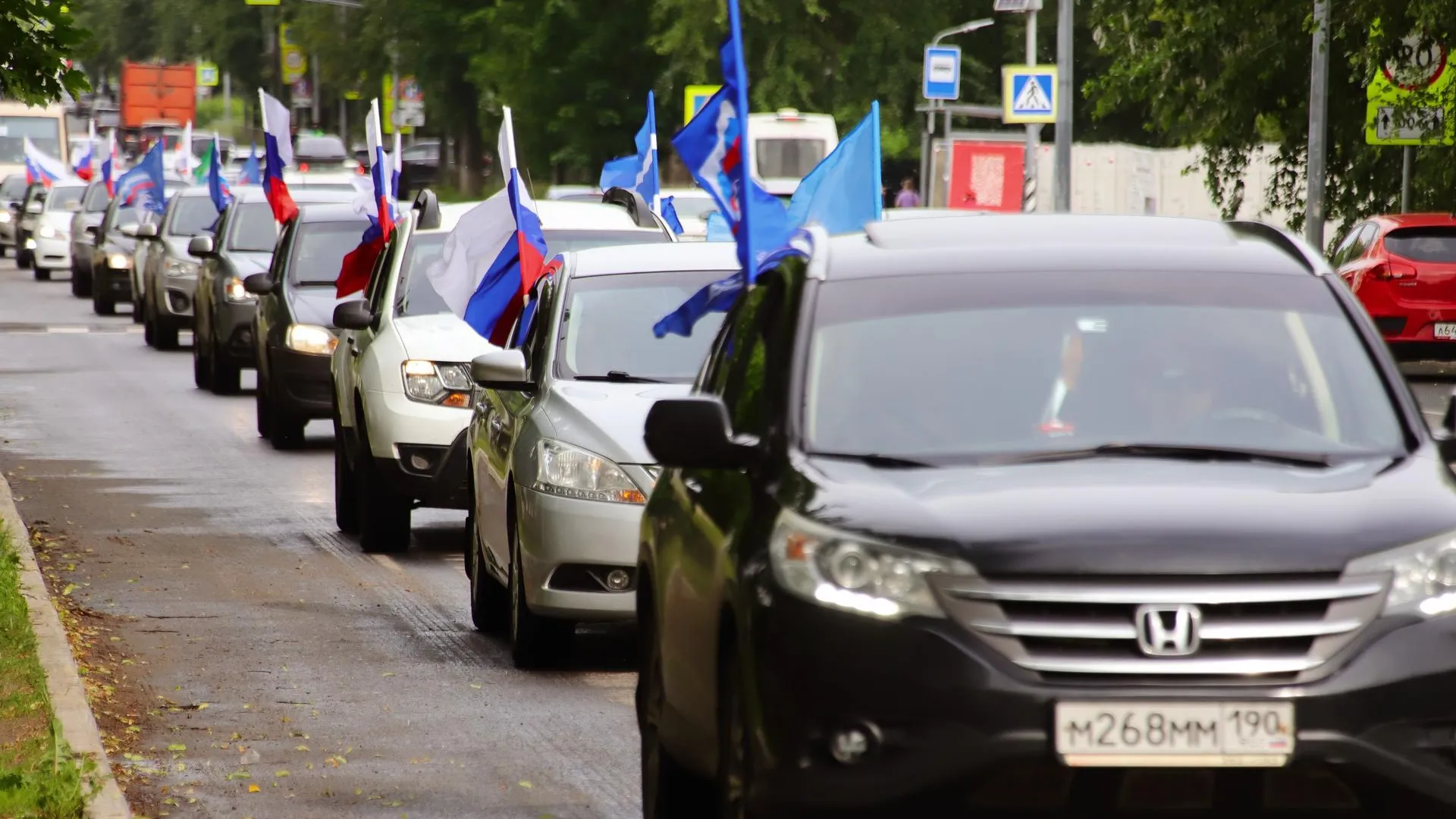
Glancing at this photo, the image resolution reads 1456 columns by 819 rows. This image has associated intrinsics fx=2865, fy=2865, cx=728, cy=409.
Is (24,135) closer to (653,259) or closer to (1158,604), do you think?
(653,259)

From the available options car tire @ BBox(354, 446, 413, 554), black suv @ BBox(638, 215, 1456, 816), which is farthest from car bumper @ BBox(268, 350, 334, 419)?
black suv @ BBox(638, 215, 1456, 816)

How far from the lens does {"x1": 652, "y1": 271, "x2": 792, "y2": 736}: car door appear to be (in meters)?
5.78

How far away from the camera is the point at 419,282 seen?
1509 cm

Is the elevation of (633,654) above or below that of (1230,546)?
below

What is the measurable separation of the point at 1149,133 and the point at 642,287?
5966cm

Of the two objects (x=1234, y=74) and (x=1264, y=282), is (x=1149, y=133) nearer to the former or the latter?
(x=1234, y=74)

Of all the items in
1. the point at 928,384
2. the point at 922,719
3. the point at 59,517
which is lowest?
the point at 59,517

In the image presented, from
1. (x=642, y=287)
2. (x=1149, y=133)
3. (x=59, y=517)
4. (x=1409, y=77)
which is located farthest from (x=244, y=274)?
(x=1149, y=133)

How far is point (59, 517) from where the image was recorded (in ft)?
50.6

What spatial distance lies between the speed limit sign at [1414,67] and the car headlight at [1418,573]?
21947 mm

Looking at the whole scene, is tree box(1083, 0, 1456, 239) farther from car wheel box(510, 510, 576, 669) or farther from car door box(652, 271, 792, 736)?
car door box(652, 271, 792, 736)

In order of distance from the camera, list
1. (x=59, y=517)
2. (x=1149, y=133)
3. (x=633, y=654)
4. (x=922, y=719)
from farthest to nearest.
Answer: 1. (x=1149, y=133)
2. (x=59, y=517)
3. (x=633, y=654)
4. (x=922, y=719)

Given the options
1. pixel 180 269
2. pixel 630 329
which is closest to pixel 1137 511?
pixel 630 329

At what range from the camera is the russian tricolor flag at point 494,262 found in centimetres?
1349
